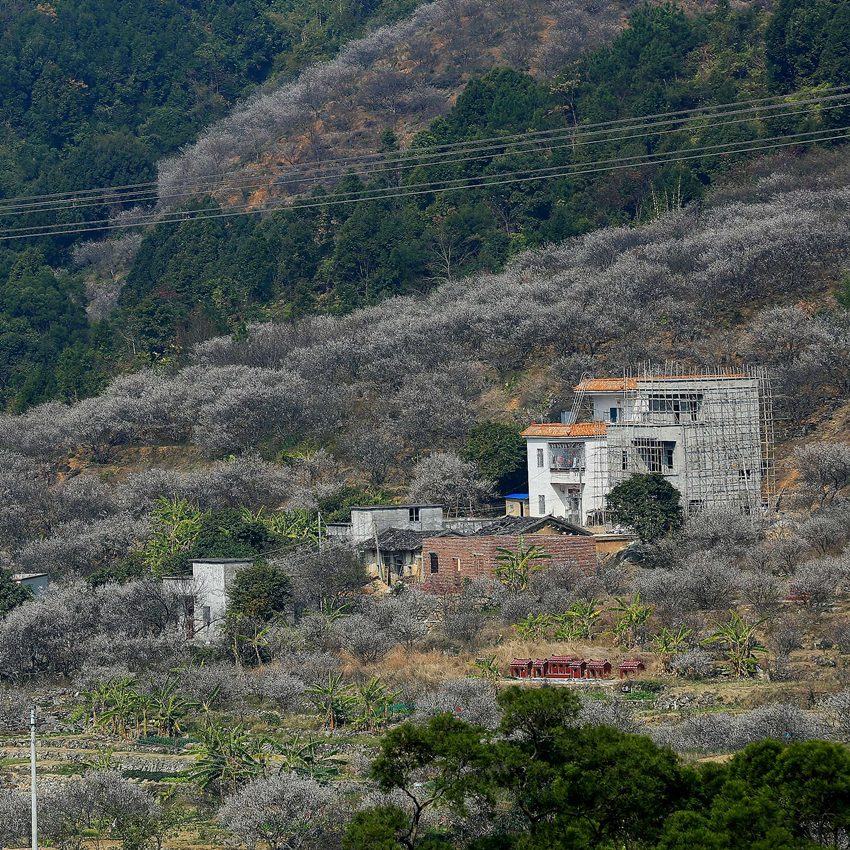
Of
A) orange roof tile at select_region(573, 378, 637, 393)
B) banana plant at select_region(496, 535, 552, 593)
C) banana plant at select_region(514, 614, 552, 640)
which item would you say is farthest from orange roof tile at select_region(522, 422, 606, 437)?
banana plant at select_region(514, 614, 552, 640)

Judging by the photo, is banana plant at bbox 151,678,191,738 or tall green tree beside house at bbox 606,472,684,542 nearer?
banana plant at bbox 151,678,191,738

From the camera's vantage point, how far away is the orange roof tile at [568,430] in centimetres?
4491

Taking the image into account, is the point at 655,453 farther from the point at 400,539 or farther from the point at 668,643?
the point at 668,643

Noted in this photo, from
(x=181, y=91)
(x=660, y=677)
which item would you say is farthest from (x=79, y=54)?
(x=660, y=677)

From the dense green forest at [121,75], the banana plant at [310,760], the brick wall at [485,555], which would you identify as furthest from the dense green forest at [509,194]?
the banana plant at [310,760]

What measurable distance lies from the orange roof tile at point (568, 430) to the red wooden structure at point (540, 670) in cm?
1339

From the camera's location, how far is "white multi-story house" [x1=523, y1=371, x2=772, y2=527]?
1714 inches

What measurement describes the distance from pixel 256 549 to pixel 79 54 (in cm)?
5895

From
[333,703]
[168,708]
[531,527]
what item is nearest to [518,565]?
[531,527]

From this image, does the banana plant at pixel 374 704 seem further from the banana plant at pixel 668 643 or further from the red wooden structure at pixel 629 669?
the banana plant at pixel 668 643

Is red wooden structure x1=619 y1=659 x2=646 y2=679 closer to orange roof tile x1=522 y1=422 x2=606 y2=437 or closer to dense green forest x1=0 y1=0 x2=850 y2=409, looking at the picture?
orange roof tile x1=522 y1=422 x2=606 y2=437

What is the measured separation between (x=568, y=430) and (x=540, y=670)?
14.1 metres

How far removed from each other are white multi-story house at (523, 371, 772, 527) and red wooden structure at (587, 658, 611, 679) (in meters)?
11.4

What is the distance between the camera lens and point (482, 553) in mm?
39219
